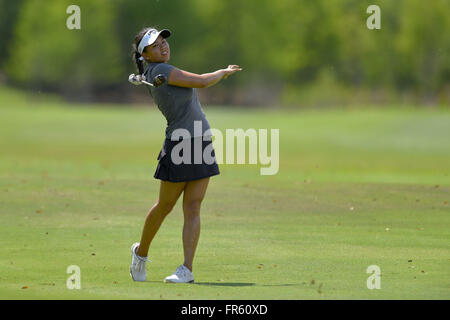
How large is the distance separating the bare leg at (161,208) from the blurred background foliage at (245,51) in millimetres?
82182

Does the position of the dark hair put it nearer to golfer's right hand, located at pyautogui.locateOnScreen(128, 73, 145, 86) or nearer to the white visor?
the white visor

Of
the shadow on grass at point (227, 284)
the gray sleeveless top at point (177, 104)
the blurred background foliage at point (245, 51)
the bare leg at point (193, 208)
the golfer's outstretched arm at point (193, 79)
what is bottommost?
the shadow on grass at point (227, 284)

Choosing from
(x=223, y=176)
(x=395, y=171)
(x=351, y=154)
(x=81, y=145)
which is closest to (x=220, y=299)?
(x=223, y=176)

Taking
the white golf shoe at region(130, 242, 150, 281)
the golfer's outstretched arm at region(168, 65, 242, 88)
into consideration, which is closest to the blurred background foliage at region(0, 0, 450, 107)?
the golfer's outstretched arm at region(168, 65, 242, 88)

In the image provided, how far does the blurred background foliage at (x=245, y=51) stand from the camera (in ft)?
303

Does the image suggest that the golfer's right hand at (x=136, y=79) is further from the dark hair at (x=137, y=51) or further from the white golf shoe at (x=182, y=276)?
the white golf shoe at (x=182, y=276)

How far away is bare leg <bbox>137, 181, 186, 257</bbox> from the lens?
881cm

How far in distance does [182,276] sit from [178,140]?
126 cm

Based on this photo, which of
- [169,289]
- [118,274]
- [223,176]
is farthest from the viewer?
[223,176]

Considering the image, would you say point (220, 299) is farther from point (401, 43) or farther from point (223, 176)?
point (401, 43)

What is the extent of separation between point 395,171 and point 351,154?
7.37 meters

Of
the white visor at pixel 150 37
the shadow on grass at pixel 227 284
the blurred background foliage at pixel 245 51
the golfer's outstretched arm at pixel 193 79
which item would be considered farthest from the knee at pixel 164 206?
the blurred background foliage at pixel 245 51

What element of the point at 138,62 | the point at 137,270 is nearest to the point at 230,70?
the point at 138,62

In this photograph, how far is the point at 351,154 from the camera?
100 ft
